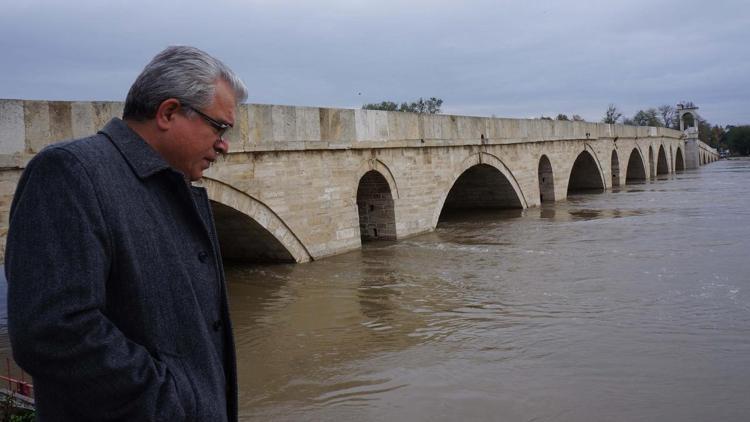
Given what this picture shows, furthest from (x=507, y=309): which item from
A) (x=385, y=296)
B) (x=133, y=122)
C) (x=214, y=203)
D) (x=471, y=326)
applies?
(x=133, y=122)

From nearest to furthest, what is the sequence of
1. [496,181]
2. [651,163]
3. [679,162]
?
1. [496,181]
2. [651,163]
3. [679,162]

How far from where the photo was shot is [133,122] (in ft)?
4.23

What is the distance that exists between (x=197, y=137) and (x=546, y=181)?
17.9 meters

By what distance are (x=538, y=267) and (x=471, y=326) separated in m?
2.96

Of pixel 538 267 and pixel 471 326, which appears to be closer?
pixel 471 326

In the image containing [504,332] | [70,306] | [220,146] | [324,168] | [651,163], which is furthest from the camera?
[651,163]

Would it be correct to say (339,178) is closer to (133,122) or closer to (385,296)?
(385,296)

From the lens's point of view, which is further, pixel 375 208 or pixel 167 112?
pixel 375 208

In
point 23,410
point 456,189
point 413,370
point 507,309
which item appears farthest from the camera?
point 456,189

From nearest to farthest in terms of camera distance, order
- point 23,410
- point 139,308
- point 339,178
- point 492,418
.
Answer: point 139,308 < point 23,410 < point 492,418 < point 339,178

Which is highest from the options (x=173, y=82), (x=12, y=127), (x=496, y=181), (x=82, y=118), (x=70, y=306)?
(x=82, y=118)

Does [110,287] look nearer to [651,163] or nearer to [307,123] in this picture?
[307,123]

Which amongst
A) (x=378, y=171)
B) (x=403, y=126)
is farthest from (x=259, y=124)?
(x=403, y=126)

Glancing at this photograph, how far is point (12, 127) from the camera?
5.82m
